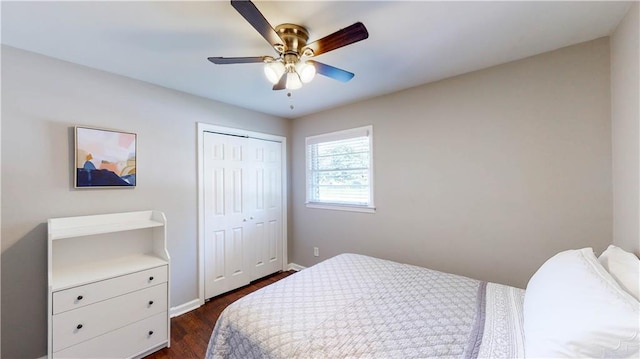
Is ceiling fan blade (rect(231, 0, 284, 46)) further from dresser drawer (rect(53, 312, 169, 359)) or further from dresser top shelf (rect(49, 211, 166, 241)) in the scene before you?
dresser drawer (rect(53, 312, 169, 359))

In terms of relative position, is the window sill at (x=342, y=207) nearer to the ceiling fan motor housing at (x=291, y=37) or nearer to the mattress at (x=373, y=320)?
the mattress at (x=373, y=320)

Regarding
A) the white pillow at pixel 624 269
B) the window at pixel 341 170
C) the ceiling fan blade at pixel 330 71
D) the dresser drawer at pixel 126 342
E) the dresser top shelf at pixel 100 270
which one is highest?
the ceiling fan blade at pixel 330 71

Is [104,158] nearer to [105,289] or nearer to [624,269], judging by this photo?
[105,289]

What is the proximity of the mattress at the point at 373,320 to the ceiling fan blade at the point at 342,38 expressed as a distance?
1.49m

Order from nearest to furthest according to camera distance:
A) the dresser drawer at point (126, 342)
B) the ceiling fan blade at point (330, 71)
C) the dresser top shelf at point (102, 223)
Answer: the ceiling fan blade at point (330, 71), the dresser drawer at point (126, 342), the dresser top shelf at point (102, 223)

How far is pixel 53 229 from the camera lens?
6.16 feet

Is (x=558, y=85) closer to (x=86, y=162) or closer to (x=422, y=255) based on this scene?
(x=422, y=255)

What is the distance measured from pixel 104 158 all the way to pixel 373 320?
8.18ft

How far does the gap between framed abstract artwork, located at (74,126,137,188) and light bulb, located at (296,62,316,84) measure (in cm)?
180

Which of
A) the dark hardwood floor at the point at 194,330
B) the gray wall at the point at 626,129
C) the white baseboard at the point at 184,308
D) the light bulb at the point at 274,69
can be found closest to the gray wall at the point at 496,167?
the gray wall at the point at 626,129

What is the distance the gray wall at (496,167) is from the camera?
179 centimetres

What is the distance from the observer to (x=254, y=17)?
45.8 inches

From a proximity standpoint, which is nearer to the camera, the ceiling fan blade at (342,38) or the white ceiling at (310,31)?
the ceiling fan blade at (342,38)

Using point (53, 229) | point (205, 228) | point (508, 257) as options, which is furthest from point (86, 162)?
point (508, 257)
